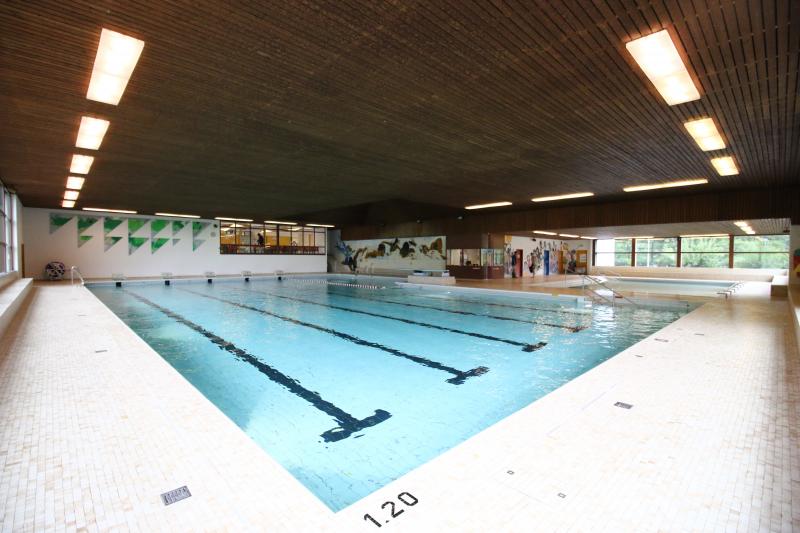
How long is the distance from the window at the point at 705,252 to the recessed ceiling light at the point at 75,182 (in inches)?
1080

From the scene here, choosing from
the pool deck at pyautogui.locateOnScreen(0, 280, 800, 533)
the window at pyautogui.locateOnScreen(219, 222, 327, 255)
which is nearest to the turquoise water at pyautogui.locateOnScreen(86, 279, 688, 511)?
the pool deck at pyautogui.locateOnScreen(0, 280, 800, 533)

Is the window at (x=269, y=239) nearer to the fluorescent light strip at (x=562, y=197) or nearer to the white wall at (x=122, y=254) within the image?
the white wall at (x=122, y=254)

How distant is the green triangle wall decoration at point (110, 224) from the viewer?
16.9 m

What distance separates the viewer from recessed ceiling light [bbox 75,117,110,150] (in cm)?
514

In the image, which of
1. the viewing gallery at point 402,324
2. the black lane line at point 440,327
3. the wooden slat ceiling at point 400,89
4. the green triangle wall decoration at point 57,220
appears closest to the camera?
the viewing gallery at point 402,324

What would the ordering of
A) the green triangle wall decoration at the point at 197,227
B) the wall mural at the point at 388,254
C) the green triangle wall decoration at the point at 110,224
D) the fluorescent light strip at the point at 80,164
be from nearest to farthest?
the fluorescent light strip at the point at 80,164 < the green triangle wall decoration at the point at 110,224 < the green triangle wall decoration at the point at 197,227 < the wall mural at the point at 388,254

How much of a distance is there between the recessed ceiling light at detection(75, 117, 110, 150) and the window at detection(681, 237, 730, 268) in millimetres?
26780

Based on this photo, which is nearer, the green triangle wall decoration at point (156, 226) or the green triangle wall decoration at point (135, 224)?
the green triangle wall decoration at point (135, 224)

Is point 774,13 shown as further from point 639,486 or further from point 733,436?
point 639,486

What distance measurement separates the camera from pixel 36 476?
6.36 feet

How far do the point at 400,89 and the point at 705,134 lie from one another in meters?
4.44

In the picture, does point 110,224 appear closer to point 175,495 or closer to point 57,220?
point 57,220

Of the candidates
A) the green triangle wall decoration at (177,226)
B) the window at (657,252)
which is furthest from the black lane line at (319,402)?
the window at (657,252)

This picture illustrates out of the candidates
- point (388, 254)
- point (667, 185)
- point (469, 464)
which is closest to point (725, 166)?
point (667, 185)
